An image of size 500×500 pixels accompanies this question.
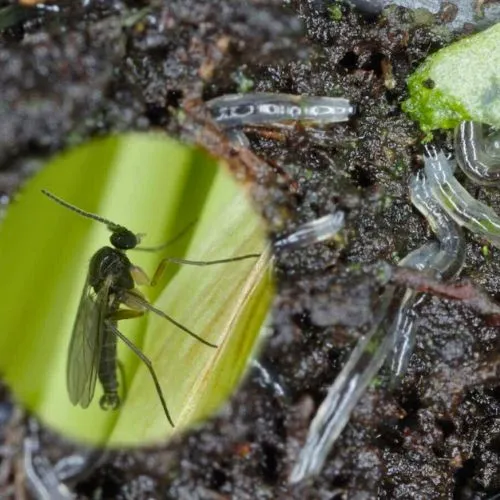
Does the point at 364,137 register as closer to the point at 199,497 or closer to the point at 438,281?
the point at 438,281

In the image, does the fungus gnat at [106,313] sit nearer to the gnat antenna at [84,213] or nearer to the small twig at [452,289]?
the gnat antenna at [84,213]

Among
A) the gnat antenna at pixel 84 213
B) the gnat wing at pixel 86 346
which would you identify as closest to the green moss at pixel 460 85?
the gnat antenna at pixel 84 213

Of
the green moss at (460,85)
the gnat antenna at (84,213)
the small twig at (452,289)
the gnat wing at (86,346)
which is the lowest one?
the gnat wing at (86,346)

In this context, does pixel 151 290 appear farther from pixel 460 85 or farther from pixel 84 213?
pixel 460 85

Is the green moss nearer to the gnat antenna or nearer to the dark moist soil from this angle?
the dark moist soil

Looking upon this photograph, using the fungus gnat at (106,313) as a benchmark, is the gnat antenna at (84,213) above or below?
above

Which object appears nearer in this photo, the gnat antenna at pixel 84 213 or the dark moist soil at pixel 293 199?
the dark moist soil at pixel 293 199

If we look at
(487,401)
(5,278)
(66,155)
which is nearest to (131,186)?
(66,155)
